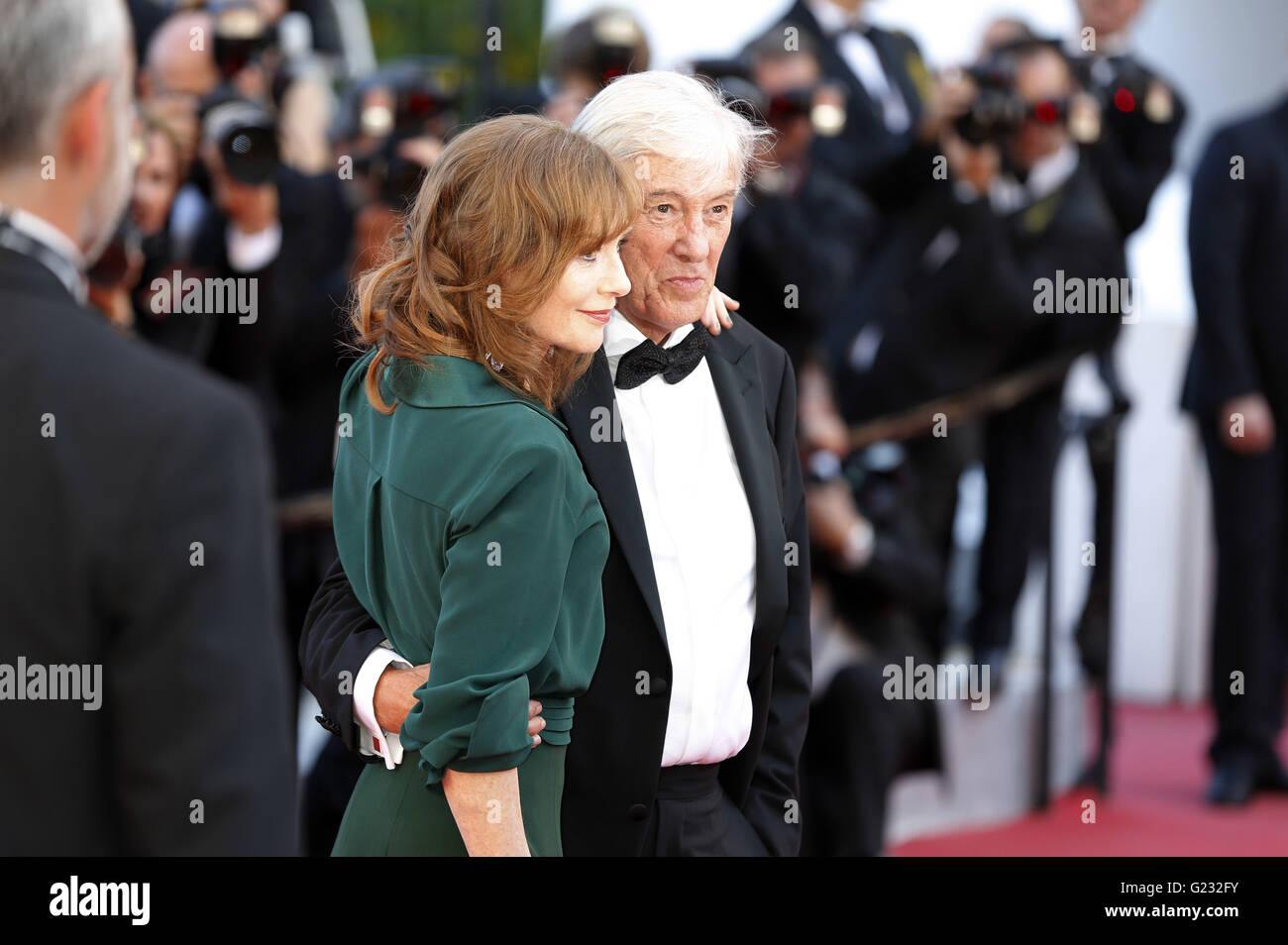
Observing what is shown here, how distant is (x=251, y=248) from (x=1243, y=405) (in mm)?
2270

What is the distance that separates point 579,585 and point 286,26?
2850 mm

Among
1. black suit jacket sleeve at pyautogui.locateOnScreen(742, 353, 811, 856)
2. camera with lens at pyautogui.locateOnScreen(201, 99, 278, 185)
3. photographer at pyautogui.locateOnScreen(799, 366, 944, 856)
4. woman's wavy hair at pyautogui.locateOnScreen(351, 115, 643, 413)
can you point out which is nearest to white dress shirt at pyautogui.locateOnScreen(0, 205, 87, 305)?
woman's wavy hair at pyautogui.locateOnScreen(351, 115, 643, 413)

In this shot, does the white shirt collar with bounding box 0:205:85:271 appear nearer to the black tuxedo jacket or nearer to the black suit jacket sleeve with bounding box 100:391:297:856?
the black suit jacket sleeve with bounding box 100:391:297:856

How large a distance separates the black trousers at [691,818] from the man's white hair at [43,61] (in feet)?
2.22

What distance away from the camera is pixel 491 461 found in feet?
4.04

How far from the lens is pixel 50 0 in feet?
3.61

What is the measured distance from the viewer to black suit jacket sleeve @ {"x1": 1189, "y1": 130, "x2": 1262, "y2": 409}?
12.8 ft

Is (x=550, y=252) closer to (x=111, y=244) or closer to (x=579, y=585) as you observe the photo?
(x=579, y=585)

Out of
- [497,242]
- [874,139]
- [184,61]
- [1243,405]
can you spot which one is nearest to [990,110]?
[874,139]

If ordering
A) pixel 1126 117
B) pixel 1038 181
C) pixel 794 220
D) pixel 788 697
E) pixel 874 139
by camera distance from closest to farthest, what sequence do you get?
pixel 788 697, pixel 794 220, pixel 874 139, pixel 1038 181, pixel 1126 117

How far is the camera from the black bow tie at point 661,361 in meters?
1.37

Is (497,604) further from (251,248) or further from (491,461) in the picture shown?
(251,248)
